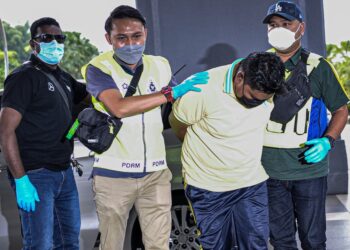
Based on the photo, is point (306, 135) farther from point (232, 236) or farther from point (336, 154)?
point (336, 154)

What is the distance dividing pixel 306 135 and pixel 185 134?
74 centimetres

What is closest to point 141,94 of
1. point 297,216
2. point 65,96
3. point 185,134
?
point 185,134

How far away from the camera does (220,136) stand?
312cm

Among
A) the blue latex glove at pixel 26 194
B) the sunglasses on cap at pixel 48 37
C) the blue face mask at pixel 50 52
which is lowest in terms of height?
the blue latex glove at pixel 26 194

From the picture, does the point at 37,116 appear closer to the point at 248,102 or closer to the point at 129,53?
the point at 129,53

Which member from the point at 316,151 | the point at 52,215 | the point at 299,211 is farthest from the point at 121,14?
the point at 299,211

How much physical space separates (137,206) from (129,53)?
859 mm

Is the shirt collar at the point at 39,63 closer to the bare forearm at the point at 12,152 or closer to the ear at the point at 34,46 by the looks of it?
the ear at the point at 34,46

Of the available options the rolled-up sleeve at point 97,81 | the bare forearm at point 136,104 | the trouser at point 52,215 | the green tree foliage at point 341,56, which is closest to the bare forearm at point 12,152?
the trouser at point 52,215

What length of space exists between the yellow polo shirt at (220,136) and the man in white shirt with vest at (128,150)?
124mm

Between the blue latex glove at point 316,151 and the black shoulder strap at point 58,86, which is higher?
the black shoulder strap at point 58,86

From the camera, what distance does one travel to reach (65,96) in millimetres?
3607

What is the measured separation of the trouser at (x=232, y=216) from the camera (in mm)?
3207

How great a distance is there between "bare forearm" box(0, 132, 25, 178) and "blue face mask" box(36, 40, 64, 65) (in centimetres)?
56
